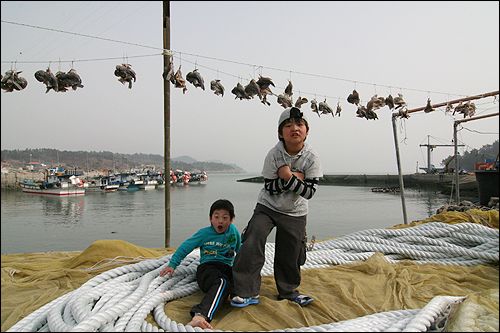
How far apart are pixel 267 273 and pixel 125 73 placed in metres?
3.70

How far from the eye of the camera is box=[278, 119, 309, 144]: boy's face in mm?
2470

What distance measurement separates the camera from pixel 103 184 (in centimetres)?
3962

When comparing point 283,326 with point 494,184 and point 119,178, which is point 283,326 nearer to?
point 494,184

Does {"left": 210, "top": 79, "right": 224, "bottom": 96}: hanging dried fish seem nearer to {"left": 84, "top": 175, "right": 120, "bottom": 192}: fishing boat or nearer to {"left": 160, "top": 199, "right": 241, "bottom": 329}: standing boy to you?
{"left": 160, "top": 199, "right": 241, "bottom": 329}: standing boy

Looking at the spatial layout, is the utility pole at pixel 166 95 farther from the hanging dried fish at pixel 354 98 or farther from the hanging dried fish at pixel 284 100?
the hanging dried fish at pixel 354 98

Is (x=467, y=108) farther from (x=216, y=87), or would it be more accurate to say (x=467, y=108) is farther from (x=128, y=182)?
(x=128, y=182)

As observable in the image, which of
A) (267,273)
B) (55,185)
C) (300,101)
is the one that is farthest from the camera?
(55,185)

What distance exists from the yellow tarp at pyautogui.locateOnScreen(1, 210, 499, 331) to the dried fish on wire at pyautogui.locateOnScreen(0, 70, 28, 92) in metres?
2.30

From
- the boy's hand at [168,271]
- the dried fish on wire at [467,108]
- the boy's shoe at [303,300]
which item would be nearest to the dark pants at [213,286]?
the boy's hand at [168,271]

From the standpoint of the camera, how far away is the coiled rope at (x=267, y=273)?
1777 mm

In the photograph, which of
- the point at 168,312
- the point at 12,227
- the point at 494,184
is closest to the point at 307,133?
the point at 168,312

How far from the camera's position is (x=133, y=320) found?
186cm

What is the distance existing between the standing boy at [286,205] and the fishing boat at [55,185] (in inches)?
1413

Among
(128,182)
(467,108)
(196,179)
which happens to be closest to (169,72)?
(467,108)
